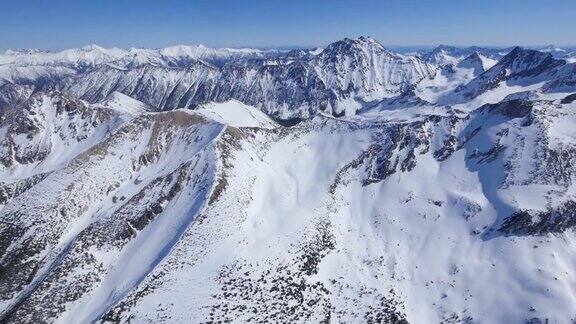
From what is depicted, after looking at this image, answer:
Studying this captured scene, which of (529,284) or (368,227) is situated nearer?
(529,284)

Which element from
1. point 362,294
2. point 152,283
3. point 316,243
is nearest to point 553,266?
point 362,294

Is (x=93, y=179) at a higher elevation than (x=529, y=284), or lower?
higher

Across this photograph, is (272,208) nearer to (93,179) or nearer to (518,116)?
(93,179)

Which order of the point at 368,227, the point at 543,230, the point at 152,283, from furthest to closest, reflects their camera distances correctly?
the point at 368,227
the point at 543,230
the point at 152,283

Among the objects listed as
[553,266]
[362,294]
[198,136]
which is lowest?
[362,294]

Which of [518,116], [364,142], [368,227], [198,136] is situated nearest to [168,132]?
[198,136]

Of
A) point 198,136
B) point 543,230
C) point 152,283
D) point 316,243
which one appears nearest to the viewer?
point 152,283
